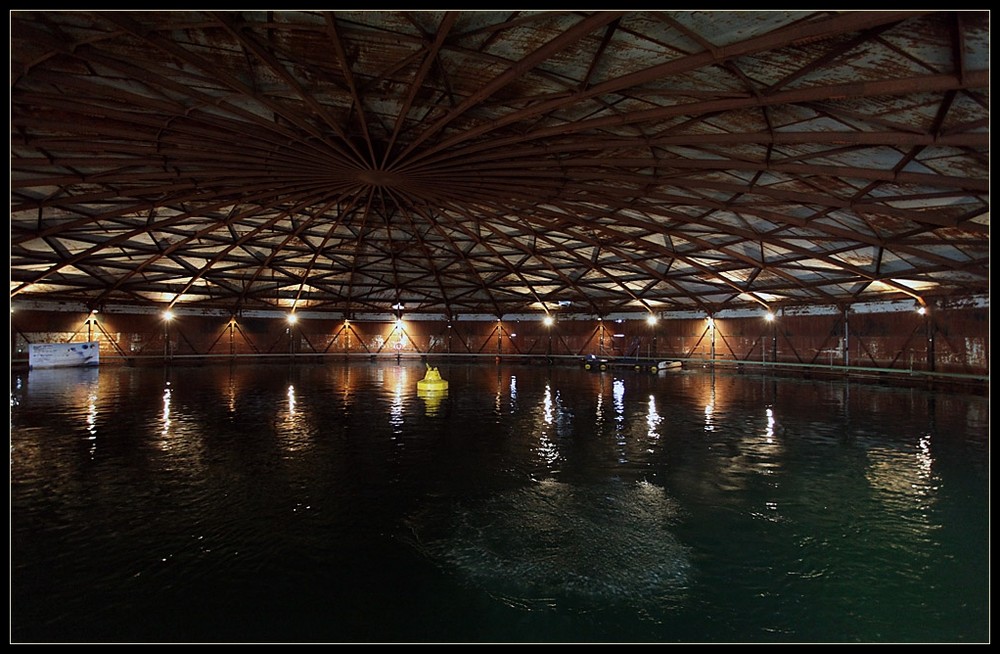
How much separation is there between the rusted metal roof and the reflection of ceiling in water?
8144 millimetres

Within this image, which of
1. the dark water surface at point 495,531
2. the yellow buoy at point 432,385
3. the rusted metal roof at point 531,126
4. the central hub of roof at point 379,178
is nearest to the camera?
the dark water surface at point 495,531

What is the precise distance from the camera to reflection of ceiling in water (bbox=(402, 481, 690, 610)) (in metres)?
5.26

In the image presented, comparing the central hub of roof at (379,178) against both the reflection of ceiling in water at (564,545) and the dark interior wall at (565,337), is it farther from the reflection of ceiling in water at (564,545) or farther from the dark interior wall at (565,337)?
the dark interior wall at (565,337)

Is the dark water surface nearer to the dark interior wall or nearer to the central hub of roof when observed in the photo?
the central hub of roof

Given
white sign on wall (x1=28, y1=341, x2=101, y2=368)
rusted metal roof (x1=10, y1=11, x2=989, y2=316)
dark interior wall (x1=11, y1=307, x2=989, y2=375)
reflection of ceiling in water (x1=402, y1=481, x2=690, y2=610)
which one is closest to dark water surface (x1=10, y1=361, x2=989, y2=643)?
reflection of ceiling in water (x1=402, y1=481, x2=690, y2=610)

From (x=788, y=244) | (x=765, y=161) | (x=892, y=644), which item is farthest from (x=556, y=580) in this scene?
(x=788, y=244)

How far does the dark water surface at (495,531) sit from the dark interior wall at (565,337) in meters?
15.4

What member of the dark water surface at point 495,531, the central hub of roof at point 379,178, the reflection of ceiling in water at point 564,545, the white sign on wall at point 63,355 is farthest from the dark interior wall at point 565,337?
the central hub of roof at point 379,178

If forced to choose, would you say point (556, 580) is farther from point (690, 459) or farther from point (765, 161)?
point (765, 161)

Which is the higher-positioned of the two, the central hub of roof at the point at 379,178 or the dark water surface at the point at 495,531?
the central hub of roof at the point at 379,178

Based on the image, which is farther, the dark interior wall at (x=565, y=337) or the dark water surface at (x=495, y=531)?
the dark interior wall at (x=565, y=337)

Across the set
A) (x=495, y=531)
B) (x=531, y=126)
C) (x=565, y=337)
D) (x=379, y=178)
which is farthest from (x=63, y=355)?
(x=495, y=531)

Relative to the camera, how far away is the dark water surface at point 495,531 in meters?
4.77

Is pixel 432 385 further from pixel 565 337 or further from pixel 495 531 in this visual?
pixel 565 337
